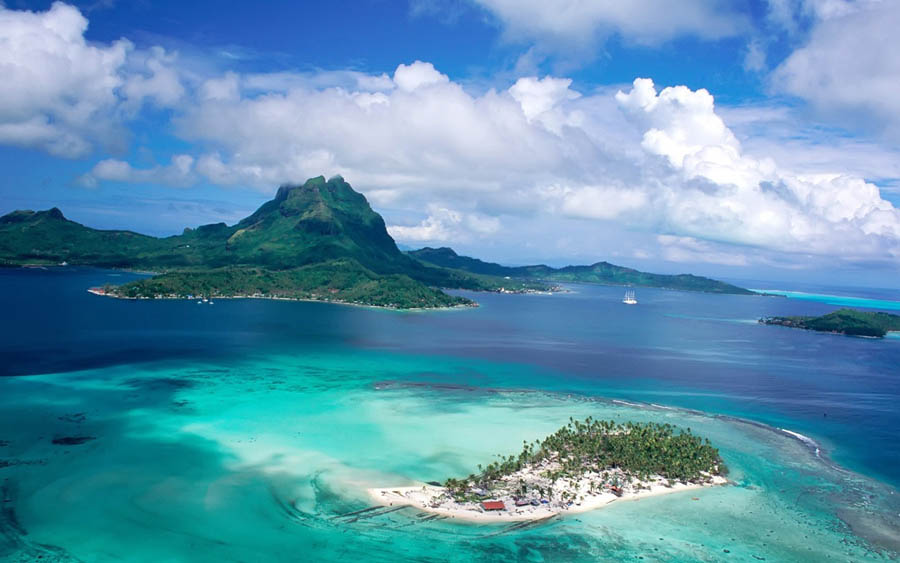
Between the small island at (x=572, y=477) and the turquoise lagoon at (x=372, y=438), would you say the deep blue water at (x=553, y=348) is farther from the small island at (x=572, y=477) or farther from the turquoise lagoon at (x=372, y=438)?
the small island at (x=572, y=477)

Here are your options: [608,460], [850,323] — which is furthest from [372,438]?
[850,323]

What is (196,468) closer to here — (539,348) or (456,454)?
(456,454)

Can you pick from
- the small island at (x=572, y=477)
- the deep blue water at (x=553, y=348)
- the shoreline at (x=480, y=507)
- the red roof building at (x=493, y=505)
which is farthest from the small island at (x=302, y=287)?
the red roof building at (x=493, y=505)

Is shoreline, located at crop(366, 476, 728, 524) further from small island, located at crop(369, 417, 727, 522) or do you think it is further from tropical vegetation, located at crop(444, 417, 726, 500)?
tropical vegetation, located at crop(444, 417, 726, 500)

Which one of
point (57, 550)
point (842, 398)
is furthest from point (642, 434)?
point (842, 398)

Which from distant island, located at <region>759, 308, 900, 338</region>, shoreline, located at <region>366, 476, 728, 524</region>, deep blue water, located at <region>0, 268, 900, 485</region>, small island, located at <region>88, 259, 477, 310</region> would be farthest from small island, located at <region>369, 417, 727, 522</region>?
distant island, located at <region>759, 308, 900, 338</region>

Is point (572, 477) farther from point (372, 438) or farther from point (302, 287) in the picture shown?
point (302, 287)

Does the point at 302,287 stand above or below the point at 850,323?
below

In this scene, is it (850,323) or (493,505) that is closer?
(493,505)
